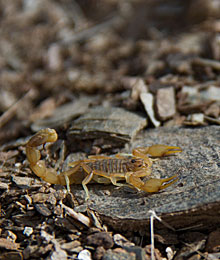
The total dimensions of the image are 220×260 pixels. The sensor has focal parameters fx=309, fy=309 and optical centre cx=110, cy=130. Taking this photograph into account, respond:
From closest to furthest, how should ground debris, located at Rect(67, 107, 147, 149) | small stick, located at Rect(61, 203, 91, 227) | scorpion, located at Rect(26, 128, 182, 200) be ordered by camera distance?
small stick, located at Rect(61, 203, 91, 227) → scorpion, located at Rect(26, 128, 182, 200) → ground debris, located at Rect(67, 107, 147, 149)

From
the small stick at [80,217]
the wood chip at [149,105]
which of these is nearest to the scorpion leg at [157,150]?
the wood chip at [149,105]

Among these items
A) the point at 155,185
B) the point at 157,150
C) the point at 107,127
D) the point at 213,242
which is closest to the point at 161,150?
the point at 157,150

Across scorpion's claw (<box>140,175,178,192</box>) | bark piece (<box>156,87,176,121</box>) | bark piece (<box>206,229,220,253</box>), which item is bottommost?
bark piece (<box>206,229,220,253</box>)

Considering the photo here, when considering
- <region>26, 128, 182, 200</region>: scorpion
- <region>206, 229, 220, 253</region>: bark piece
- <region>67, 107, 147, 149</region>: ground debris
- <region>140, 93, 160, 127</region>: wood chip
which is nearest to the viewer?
<region>206, 229, 220, 253</region>: bark piece

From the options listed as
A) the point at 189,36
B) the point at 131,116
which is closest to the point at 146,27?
the point at 189,36

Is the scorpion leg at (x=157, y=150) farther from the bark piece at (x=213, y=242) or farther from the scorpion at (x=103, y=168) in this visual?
the bark piece at (x=213, y=242)

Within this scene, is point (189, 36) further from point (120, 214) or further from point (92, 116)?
point (120, 214)

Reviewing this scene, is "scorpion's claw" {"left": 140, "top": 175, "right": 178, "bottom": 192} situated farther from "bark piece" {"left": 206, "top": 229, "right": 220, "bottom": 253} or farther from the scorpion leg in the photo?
"bark piece" {"left": 206, "top": 229, "right": 220, "bottom": 253}

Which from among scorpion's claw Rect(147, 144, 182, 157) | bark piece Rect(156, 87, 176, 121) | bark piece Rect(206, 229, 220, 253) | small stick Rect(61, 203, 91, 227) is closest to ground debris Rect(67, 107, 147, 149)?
bark piece Rect(156, 87, 176, 121)
